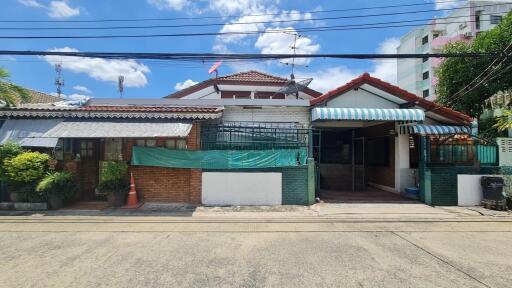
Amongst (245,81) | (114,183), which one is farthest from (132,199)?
(245,81)

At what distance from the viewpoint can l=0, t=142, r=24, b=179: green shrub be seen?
9.84 m

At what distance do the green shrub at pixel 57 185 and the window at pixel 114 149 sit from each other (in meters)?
1.35

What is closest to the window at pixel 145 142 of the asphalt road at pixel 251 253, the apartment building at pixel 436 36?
the asphalt road at pixel 251 253

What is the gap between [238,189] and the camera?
1062 cm

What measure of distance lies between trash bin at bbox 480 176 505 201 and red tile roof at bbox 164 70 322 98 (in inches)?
528

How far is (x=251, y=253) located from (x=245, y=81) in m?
18.3

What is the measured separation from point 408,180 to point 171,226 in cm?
973

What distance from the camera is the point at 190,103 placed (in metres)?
13.8

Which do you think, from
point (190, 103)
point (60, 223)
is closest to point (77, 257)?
point (60, 223)

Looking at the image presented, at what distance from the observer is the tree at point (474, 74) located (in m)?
→ 20.3

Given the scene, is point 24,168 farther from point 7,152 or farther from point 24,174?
point 7,152

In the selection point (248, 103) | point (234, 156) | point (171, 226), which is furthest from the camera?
point (248, 103)

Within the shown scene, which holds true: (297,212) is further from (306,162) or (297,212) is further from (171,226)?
(171,226)

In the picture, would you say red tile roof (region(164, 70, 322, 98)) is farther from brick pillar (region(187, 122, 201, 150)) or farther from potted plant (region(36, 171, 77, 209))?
potted plant (region(36, 171, 77, 209))
